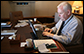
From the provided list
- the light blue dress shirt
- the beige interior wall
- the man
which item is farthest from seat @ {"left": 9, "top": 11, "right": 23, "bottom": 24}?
the light blue dress shirt

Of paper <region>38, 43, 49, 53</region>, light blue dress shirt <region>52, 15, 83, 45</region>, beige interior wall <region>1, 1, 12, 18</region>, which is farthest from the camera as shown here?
beige interior wall <region>1, 1, 12, 18</region>

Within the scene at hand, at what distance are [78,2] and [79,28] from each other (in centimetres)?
287

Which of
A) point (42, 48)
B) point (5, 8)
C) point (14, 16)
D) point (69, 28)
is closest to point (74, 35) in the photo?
point (69, 28)

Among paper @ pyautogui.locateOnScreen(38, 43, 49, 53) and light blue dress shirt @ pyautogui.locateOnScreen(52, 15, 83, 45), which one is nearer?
paper @ pyautogui.locateOnScreen(38, 43, 49, 53)

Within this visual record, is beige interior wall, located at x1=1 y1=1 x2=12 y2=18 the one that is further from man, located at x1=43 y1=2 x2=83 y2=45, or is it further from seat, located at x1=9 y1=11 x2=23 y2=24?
man, located at x1=43 y1=2 x2=83 y2=45

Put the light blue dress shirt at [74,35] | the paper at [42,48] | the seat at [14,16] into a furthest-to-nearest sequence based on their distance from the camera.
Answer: the seat at [14,16] → the light blue dress shirt at [74,35] → the paper at [42,48]

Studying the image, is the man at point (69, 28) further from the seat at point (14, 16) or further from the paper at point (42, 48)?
the seat at point (14, 16)

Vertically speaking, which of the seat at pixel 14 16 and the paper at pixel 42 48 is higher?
the paper at pixel 42 48

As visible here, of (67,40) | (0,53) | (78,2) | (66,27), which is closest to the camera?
(0,53)

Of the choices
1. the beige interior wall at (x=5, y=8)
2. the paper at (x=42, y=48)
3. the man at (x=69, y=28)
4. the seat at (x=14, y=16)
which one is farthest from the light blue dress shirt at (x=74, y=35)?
the beige interior wall at (x=5, y=8)

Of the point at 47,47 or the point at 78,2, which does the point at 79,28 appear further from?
the point at 78,2

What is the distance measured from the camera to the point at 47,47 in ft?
3.68

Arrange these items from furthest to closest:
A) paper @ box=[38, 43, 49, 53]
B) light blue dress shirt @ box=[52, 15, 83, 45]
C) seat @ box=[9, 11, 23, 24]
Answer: seat @ box=[9, 11, 23, 24], light blue dress shirt @ box=[52, 15, 83, 45], paper @ box=[38, 43, 49, 53]

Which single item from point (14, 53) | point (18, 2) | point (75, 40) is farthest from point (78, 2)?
point (14, 53)
